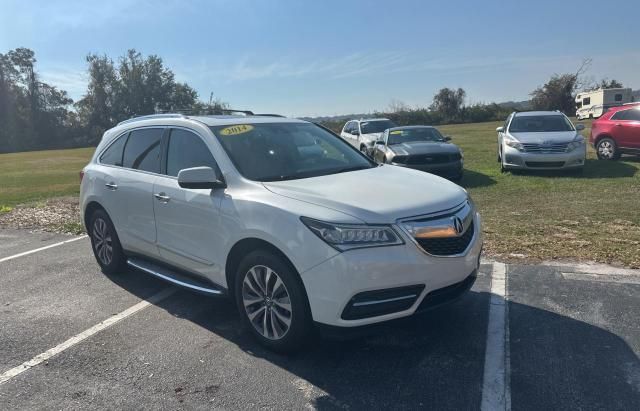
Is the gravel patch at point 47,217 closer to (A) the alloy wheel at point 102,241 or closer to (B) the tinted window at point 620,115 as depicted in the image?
(A) the alloy wheel at point 102,241

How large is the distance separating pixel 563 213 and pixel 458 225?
5247mm

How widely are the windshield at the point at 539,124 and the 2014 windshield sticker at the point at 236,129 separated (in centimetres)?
1015

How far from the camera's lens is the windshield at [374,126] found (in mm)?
17984

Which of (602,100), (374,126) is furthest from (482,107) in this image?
(374,126)

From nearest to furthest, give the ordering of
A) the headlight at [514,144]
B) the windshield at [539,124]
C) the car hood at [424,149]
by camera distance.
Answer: the car hood at [424,149]
the headlight at [514,144]
the windshield at [539,124]

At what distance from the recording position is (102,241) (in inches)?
237

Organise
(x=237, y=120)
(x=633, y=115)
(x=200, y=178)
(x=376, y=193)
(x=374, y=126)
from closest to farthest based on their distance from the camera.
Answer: (x=376, y=193) < (x=200, y=178) < (x=237, y=120) < (x=633, y=115) < (x=374, y=126)

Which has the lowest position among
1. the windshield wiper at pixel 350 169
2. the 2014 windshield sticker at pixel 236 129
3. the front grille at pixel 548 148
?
the front grille at pixel 548 148

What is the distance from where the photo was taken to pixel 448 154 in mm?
12094

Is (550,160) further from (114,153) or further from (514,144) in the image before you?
(114,153)

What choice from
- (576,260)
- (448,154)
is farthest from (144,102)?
(576,260)

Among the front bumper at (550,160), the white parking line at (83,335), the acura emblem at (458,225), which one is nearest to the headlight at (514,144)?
the front bumper at (550,160)

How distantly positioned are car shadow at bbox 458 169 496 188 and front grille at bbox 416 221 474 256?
8292mm

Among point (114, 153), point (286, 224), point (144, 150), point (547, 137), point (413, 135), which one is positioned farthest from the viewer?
point (413, 135)
